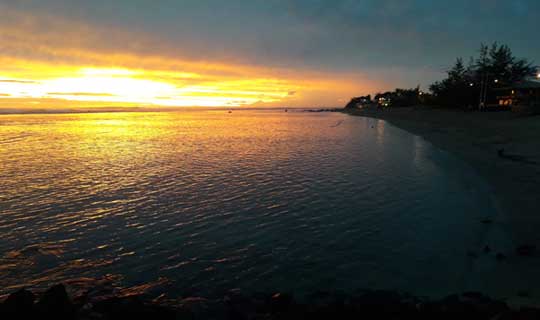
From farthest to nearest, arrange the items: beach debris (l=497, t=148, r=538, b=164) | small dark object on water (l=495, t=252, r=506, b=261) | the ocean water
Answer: beach debris (l=497, t=148, r=538, b=164) → small dark object on water (l=495, t=252, r=506, b=261) → the ocean water

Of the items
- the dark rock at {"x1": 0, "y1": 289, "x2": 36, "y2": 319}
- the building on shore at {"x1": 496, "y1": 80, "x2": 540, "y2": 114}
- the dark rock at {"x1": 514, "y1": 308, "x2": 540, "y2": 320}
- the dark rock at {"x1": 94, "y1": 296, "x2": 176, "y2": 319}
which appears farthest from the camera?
the building on shore at {"x1": 496, "y1": 80, "x2": 540, "y2": 114}

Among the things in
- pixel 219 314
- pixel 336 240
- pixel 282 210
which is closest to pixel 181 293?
pixel 219 314

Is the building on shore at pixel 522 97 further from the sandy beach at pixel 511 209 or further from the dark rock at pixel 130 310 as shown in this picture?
the dark rock at pixel 130 310

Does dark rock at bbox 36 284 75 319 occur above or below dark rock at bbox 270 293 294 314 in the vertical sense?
above

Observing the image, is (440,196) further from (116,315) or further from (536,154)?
(116,315)

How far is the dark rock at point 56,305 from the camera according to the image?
6.07m

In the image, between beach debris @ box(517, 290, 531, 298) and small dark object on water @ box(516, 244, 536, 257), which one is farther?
small dark object on water @ box(516, 244, 536, 257)

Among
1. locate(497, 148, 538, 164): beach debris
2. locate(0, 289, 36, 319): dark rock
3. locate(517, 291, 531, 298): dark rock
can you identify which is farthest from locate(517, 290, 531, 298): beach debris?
locate(497, 148, 538, 164): beach debris

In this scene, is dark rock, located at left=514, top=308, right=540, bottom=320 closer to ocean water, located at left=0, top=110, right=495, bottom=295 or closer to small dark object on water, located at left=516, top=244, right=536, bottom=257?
ocean water, located at left=0, top=110, right=495, bottom=295

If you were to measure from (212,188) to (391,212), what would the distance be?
9.35 m

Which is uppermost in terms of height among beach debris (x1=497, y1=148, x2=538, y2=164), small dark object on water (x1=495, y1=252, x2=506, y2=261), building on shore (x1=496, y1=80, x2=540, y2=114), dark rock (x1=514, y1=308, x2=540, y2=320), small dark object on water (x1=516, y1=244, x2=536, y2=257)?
building on shore (x1=496, y1=80, x2=540, y2=114)

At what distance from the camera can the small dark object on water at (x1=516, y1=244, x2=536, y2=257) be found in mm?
8523

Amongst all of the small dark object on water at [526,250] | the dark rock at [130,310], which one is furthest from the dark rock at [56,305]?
the small dark object on water at [526,250]

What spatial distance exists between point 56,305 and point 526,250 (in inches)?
450
